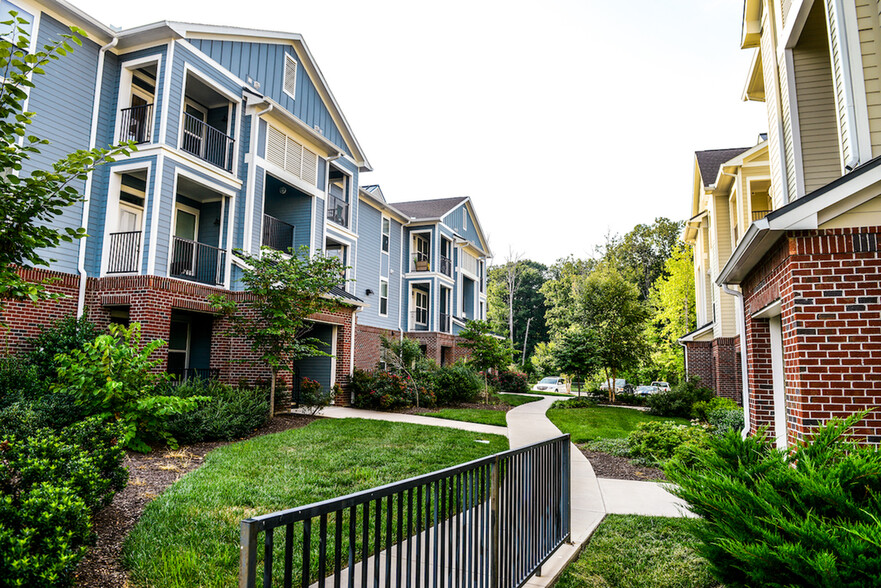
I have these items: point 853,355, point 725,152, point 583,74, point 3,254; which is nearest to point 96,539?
point 3,254

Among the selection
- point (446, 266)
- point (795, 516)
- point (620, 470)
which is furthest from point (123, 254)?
point (446, 266)

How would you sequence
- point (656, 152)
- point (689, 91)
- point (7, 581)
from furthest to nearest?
1. point (656, 152)
2. point (689, 91)
3. point (7, 581)

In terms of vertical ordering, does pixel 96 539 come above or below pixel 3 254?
below

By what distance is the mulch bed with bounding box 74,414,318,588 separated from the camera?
3834 millimetres

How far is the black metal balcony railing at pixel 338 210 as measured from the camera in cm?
1908

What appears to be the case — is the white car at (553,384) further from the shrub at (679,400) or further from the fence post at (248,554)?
the fence post at (248,554)

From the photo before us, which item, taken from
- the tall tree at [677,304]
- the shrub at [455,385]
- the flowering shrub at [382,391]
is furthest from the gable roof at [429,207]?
the tall tree at [677,304]

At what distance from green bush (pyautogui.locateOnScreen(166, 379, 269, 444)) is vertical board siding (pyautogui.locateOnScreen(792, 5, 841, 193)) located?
10124 mm

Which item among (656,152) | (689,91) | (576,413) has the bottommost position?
(576,413)

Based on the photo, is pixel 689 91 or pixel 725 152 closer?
pixel 689 91

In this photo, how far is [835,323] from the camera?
4.91m

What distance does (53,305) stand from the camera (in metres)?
11.1

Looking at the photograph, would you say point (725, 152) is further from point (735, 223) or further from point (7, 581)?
point (7, 581)

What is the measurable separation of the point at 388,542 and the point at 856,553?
2025 millimetres
